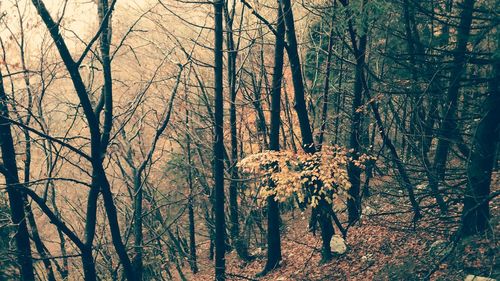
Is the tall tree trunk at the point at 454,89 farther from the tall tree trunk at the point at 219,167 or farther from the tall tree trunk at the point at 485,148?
the tall tree trunk at the point at 219,167

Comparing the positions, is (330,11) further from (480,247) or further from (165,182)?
(165,182)

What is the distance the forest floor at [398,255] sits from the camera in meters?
6.71

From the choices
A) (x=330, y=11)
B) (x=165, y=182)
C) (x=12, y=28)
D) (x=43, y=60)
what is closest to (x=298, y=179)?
(x=330, y=11)

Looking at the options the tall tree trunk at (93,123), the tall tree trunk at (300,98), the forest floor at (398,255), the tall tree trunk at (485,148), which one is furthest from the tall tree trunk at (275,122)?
the tall tree trunk at (485,148)

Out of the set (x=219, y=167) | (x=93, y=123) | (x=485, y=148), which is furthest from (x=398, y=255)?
(x=93, y=123)

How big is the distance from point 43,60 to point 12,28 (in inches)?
49.7

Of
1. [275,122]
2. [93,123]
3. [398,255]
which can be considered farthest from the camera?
[275,122]

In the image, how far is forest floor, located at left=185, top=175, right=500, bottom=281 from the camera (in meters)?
6.71

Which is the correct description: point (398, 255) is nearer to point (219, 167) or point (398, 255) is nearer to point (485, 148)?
point (485, 148)

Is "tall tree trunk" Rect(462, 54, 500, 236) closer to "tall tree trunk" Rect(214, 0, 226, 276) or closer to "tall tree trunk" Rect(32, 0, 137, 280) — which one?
"tall tree trunk" Rect(214, 0, 226, 276)

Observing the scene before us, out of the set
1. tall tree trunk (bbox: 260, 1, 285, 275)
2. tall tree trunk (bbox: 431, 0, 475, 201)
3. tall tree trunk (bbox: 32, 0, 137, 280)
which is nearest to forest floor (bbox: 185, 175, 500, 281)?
tall tree trunk (bbox: 260, 1, 285, 275)

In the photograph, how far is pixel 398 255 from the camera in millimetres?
8789

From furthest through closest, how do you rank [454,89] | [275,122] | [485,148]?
[275,122] → [454,89] → [485,148]

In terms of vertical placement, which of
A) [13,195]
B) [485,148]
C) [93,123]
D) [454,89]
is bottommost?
[13,195]
